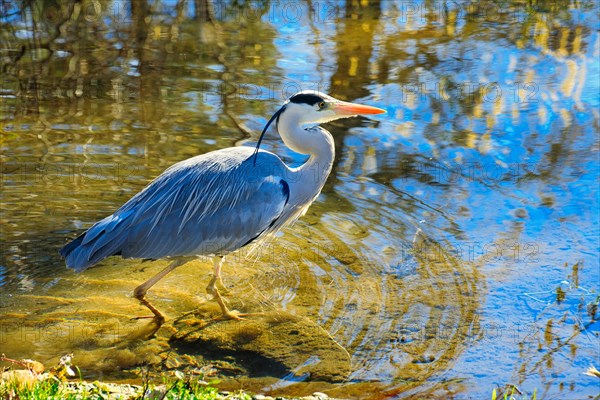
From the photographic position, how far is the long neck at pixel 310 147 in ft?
19.4

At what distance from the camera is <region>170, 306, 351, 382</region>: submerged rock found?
189 inches

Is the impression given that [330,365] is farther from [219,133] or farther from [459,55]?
[459,55]

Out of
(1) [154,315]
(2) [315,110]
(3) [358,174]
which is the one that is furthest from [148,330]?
(3) [358,174]

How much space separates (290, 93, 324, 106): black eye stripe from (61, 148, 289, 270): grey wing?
46 centimetres

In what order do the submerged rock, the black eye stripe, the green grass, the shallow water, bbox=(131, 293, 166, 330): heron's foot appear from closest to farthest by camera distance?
the green grass, the submerged rock, the shallow water, bbox=(131, 293, 166, 330): heron's foot, the black eye stripe

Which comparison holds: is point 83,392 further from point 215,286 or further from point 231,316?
point 215,286

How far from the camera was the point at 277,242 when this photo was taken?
6.47 metres

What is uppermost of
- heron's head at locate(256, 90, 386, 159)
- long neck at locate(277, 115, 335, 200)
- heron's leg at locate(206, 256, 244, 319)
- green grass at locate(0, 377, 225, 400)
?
heron's head at locate(256, 90, 386, 159)

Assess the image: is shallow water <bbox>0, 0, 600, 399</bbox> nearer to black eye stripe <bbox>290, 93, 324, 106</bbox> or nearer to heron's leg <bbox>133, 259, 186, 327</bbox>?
heron's leg <bbox>133, 259, 186, 327</bbox>

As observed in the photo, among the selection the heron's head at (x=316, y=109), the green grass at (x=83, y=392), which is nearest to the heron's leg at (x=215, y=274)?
the heron's head at (x=316, y=109)

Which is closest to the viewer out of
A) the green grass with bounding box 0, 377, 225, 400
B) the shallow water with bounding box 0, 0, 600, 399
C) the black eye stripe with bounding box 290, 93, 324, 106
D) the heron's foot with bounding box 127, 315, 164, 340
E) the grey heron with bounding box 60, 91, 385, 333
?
the green grass with bounding box 0, 377, 225, 400

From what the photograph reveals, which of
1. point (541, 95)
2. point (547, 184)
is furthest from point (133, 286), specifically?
point (541, 95)

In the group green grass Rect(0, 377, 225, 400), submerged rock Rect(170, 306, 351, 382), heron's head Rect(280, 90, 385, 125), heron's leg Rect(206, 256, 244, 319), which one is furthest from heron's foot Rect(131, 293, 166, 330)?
heron's head Rect(280, 90, 385, 125)

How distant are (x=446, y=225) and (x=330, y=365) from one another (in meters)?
2.04
